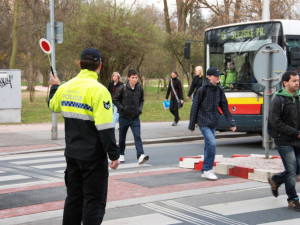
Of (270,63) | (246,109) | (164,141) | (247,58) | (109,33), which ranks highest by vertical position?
(109,33)

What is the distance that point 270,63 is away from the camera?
9.86 m

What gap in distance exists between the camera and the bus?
42.4 feet

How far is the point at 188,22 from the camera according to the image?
1724 inches

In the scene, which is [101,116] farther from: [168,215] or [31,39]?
[31,39]

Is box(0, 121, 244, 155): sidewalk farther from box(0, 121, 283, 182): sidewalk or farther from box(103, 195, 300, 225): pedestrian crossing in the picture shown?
box(103, 195, 300, 225): pedestrian crossing

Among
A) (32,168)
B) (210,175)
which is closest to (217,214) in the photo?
(210,175)

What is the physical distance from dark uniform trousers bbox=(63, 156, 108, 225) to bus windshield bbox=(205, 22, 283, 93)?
9000 mm

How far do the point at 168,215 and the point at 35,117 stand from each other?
1661cm

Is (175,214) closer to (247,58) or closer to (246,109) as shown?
(246,109)

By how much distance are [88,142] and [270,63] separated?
6045 mm

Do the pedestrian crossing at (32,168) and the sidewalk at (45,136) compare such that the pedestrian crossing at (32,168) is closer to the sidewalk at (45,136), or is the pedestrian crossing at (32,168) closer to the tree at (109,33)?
the sidewalk at (45,136)

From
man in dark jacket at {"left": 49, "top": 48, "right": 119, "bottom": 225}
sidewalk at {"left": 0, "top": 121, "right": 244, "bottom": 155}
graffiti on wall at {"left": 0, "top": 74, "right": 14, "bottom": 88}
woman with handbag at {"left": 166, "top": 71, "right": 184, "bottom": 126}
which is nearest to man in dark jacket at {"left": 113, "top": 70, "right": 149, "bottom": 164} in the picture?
sidewalk at {"left": 0, "top": 121, "right": 244, "bottom": 155}

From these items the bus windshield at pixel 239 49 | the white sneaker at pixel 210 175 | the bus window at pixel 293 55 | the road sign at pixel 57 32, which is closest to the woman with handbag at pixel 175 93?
the bus windshield at pixel 239 49

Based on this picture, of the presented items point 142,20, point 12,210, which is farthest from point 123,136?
point 142,20
